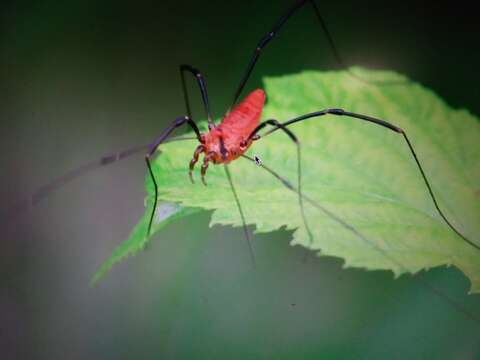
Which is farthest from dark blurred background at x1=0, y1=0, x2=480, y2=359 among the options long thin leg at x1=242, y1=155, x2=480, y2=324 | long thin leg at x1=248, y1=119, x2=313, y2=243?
long thin leg at x1=248, y1=119, x2=313, y2=243

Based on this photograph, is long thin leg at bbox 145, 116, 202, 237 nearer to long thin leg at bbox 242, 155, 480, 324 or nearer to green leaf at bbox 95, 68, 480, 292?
green leaf at bbox 95, 68, 480, 292

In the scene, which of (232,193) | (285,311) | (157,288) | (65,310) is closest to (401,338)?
(285,311)

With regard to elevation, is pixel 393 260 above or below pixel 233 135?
below

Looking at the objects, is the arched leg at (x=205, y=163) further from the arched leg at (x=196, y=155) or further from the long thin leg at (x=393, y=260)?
the long thin leg at (x=393, y=260)

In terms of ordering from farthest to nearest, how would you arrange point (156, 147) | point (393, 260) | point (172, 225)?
point (172, 225), point (156, 147), point (393, 260)

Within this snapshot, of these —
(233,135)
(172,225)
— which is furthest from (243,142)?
(172,225)

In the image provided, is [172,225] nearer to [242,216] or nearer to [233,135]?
[233,135]
